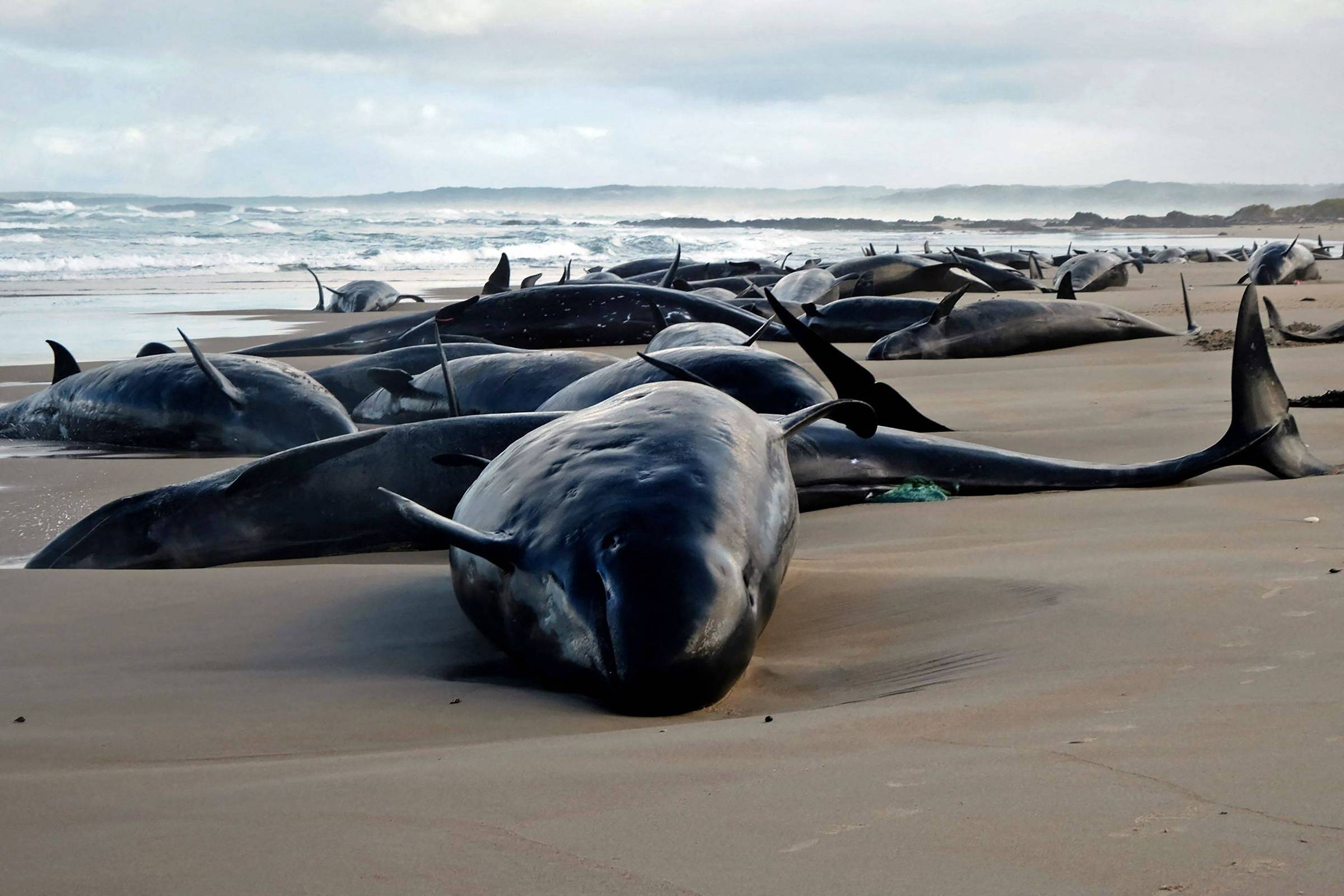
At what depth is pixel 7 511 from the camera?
512cm

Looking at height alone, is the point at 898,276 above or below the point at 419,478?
above

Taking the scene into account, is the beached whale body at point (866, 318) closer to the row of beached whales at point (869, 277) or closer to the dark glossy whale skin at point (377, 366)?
the row of beached whales at point (869, 277)

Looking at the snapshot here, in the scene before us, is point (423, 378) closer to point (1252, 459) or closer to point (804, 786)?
point (1252, 459)

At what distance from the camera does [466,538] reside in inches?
98.6

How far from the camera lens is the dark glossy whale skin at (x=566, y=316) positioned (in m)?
10.2

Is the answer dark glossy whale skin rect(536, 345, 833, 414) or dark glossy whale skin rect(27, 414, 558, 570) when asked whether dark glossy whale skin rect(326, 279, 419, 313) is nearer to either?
dark glossy whale skin rect(536, 345, 833, 414)

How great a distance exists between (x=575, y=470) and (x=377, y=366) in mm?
5614

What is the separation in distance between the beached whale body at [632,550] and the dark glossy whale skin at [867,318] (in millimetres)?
8646

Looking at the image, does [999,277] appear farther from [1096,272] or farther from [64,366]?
[64,366]

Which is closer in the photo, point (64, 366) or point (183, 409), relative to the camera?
point (183, 409)

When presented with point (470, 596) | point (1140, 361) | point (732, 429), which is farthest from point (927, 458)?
point (1140, 361)

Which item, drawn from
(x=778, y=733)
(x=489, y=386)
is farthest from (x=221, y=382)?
(x=778, y=733)

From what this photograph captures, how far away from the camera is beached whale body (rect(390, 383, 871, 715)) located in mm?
2312

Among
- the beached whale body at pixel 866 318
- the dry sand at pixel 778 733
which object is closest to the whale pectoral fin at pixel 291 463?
the dry sand at pixel 778 733
